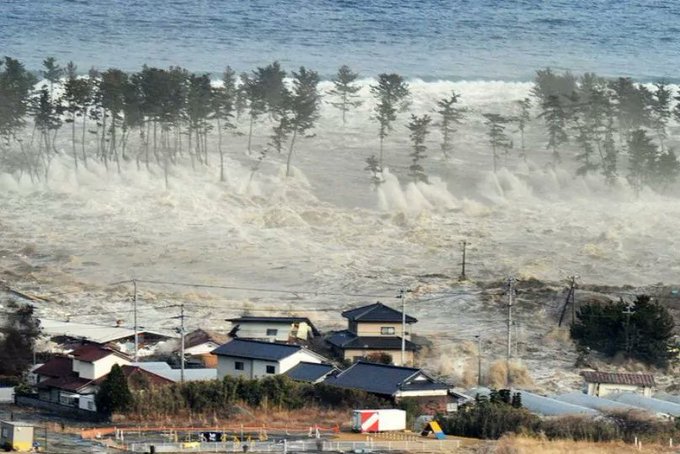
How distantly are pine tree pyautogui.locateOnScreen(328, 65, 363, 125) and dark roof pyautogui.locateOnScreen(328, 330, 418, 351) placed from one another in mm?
36382

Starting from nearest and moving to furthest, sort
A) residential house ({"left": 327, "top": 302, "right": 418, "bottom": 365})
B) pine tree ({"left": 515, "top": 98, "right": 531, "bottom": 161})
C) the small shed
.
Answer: the small shed → residential house ({"left": 327, "top": 302, "right": 418, "bottom": 365}) → pine tree ({"left": 515, "top": 98, "right": 531, "bottom": 161})

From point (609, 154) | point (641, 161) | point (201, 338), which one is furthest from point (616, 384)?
point (609, 154)

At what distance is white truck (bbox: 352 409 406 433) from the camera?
136 ft

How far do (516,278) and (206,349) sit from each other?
1176 cm

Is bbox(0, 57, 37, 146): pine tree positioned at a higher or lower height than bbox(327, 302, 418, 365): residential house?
higher

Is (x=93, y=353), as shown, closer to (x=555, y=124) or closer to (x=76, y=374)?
(x=76, y=374)

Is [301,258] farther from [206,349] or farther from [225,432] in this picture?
[225,432]

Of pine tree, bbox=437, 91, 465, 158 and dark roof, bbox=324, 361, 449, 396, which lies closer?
dark roof, bbox=324, 361, 449, 396

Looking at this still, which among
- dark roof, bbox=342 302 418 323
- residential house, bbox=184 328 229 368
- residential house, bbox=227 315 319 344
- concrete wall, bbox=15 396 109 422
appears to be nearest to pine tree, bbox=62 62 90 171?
residential house, bbox=227 315 319 344

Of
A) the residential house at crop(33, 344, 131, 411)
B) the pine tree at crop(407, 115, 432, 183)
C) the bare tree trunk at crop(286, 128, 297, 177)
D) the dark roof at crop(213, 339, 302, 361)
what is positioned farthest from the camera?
the bare tree trunk at crop(286, 128, 297, 177)

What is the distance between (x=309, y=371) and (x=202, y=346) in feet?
16.3

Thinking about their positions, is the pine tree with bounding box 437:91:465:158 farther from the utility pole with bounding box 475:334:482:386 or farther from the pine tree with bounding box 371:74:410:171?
the utility pole with bounding box 475:334:482:386

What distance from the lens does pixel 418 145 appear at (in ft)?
270

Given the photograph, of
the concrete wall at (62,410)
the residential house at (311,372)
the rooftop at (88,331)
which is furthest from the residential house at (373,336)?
the concrete wall at (62,410)
